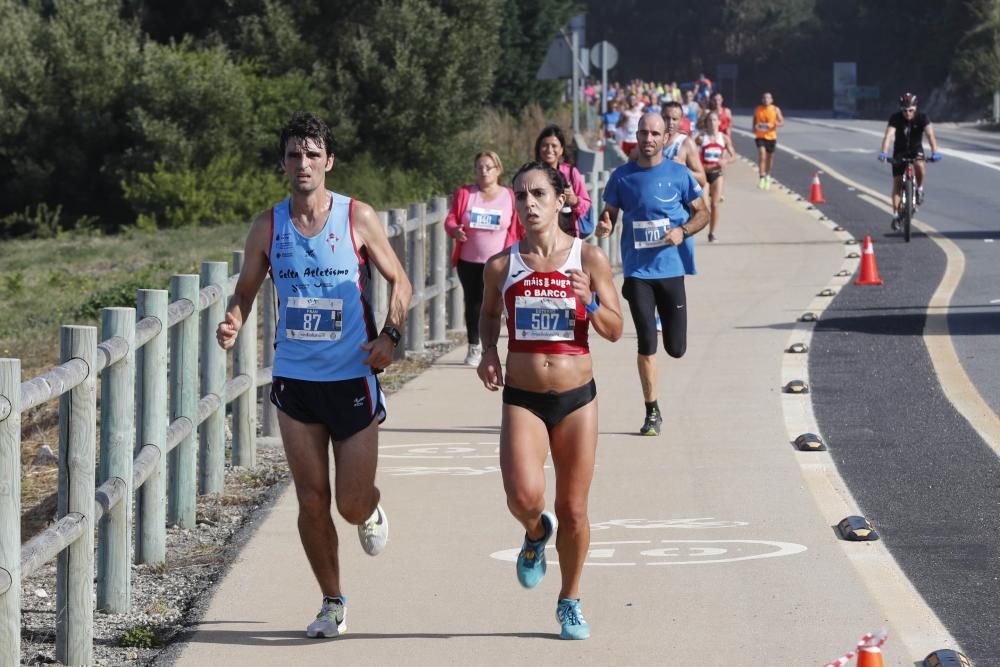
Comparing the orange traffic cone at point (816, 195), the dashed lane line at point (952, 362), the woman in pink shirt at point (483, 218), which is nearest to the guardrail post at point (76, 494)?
the dashed lane line at point (952, 362)

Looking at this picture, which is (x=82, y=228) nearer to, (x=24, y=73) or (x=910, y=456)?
(x=24, y=73)

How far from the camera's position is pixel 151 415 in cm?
729

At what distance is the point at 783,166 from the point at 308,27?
1145 centimetres

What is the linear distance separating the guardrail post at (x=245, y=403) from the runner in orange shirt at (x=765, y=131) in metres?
23.2

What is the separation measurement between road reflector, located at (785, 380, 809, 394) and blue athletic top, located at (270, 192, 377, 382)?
5.98 meters

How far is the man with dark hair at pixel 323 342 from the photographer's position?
6242 mm

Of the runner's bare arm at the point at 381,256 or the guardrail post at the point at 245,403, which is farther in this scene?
the guardrail post at the point at 245,403

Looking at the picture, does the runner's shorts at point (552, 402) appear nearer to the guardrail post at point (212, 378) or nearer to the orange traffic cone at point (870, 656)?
the orange traffic cone at point (870, 656)

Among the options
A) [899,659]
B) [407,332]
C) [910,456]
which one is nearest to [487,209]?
[407,332]

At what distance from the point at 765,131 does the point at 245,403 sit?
78.5ft

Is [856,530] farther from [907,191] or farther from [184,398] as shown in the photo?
[907,191]

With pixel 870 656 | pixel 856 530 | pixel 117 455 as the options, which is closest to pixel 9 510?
pixel 117 455

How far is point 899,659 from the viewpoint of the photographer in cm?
579

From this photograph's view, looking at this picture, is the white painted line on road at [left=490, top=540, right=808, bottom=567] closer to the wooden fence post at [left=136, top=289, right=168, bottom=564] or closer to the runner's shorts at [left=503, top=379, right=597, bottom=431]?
the runner's shorts at [left=503, top=379, right=597, bottom=431]
